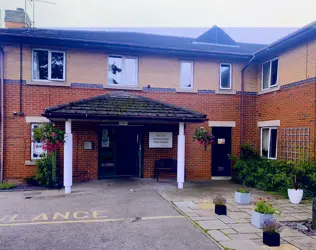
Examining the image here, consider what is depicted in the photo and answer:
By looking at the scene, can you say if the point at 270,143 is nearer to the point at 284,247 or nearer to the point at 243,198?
the point at 243,198

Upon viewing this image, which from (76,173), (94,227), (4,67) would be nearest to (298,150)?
(94,227)

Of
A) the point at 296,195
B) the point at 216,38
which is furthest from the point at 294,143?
the point at 216,38

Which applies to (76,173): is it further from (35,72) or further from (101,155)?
(35,72)

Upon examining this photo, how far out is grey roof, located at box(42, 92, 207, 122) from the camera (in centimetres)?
871

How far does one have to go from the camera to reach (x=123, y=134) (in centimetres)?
1177

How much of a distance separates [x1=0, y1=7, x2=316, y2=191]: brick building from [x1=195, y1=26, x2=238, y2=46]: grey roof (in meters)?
2.88

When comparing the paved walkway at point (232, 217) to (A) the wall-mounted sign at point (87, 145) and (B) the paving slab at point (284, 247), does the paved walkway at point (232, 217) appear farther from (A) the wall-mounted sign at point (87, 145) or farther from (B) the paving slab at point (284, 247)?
(A) the wall-mounted sign at point (87, 145)

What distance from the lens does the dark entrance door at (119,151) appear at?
1152 centimetres

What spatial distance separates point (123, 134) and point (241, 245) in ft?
25.5

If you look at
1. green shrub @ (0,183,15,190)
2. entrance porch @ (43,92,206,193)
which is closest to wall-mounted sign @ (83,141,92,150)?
entrance porch @ (43,92,206,193)

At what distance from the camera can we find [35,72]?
10.7 meters

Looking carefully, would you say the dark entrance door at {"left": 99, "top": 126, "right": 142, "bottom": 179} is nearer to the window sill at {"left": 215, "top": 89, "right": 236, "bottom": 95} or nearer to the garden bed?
the window sill at {"left": 215, "top": 89, "right": 236, "bottom": 95}

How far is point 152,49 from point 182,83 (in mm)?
2021

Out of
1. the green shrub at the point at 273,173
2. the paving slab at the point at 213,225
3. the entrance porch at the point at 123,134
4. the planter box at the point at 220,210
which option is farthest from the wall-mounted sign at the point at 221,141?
the paving slab at the point at 213,225
